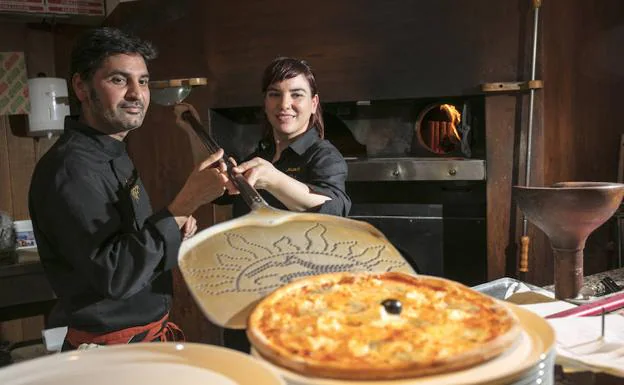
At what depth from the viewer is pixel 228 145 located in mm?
3336

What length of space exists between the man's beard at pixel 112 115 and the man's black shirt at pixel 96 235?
5 cm

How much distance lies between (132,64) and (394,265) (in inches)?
43.2

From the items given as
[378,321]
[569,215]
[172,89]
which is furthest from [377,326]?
[172,89]

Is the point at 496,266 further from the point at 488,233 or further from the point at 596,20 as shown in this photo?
the point at 596,20

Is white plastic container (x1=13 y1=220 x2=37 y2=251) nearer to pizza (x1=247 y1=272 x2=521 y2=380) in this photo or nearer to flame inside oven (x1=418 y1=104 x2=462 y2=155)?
flame inside oven (x1=418 y1=104 x2=462 y2=155)

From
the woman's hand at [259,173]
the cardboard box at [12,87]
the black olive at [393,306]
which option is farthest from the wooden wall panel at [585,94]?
the cardboard box at [12,87]

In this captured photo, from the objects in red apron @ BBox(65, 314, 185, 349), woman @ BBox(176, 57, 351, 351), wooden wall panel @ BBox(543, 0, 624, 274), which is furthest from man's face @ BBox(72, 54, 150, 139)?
wooden wall panel @ BBox(543, 0, 624, 274)

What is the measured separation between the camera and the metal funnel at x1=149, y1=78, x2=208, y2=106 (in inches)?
122

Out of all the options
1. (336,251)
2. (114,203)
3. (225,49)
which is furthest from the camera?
(225,49)

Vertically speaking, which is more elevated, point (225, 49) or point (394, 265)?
point (225, 49)

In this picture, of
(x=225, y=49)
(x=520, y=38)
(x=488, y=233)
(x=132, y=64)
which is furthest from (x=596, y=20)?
(x=132, y=64)

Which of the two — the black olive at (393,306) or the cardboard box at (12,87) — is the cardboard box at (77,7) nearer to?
the cardboard box at (12,87)

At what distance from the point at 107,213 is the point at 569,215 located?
3.68ft

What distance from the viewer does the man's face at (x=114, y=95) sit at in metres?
1.61
